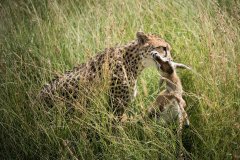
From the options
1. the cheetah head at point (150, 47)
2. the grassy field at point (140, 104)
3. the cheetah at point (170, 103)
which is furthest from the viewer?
the cheetah head at point (150, 47)

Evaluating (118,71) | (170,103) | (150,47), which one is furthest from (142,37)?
(170,103)

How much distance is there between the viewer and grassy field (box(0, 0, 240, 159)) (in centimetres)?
352

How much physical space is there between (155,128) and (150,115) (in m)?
0.19

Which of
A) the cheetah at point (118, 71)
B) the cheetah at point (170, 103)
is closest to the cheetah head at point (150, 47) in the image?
the cheetah at point (118, 71)

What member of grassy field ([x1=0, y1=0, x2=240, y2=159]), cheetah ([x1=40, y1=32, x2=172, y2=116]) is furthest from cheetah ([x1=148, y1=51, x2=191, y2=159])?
cheetah ([x1=40, y1=32, x2=172, y2=116])

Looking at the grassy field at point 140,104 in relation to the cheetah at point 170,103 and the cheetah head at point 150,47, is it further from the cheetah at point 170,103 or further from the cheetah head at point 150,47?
the cheetah head at point 150,47

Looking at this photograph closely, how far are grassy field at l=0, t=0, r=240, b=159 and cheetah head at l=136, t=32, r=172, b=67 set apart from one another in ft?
0.85

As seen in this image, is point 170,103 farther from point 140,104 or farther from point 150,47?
point 150,47

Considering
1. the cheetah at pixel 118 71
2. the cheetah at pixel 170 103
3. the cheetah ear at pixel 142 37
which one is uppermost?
the cheetah ear at pixel 142 37

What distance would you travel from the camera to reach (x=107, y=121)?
3.65 m

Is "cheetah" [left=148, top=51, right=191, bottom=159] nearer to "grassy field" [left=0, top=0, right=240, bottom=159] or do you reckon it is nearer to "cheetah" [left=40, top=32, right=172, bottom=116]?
"grassy field" [left=0, top=0, right=240, bottom=159]

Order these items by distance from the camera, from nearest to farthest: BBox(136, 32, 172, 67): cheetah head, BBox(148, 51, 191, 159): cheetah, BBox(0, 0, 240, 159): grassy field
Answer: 1. BBox(0, 0, 240, 159): grassy field
2. BBox(148, 51, 191, 159): cheetah
3. BBox(136, 32, 172, 67): cheetah head

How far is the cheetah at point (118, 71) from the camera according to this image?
406cm

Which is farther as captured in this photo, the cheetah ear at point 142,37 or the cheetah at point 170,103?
the cheetah ear at point 142,37
